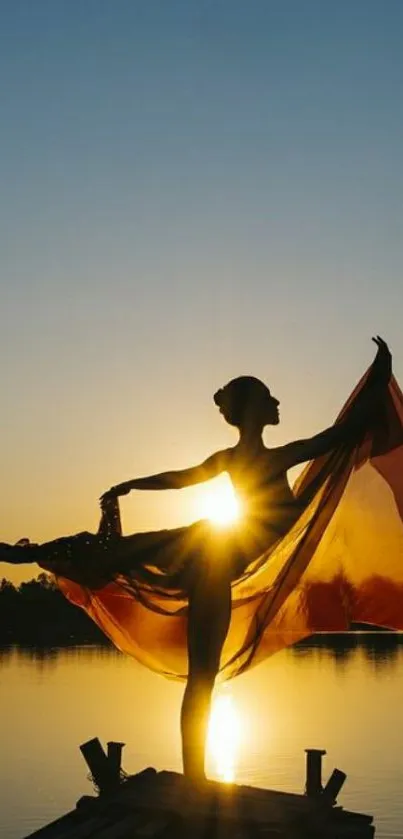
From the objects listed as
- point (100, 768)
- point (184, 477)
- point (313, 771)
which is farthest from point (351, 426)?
point (100, 768)

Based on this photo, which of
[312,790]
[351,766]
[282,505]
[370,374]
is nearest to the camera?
[282,505]

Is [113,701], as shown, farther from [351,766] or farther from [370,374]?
[370,374]

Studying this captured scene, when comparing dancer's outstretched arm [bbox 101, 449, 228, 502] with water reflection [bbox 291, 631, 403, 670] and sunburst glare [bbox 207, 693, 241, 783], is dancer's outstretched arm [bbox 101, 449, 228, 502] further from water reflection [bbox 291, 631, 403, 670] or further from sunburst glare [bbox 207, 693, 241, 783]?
water reflection [bbox 291, 631, 403, 670]

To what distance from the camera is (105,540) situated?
914 centimetres

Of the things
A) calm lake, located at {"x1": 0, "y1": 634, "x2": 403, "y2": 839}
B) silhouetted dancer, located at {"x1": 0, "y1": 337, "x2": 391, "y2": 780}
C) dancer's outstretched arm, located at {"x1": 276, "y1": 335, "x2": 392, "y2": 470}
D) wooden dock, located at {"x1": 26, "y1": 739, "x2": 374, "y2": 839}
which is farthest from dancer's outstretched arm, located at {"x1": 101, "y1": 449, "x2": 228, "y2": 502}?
calm lake, located at {"x1": 0, "y1": 634, "x2": 403, "y2": 839}

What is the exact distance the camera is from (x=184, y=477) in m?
9.05

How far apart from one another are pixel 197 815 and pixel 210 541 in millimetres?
1932

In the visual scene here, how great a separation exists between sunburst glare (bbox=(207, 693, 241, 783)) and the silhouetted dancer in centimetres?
2491

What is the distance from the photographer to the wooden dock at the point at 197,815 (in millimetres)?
7668

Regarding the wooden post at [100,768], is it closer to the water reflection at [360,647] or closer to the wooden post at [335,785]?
the wooden post at [335,785]

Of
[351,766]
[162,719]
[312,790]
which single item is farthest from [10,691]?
[312,790]

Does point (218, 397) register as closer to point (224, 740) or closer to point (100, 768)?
point (100, 768)

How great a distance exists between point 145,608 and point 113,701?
201ft

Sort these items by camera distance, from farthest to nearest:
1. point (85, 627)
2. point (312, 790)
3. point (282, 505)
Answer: point (85, 627) → point (312, 790) → point (282, 505)
